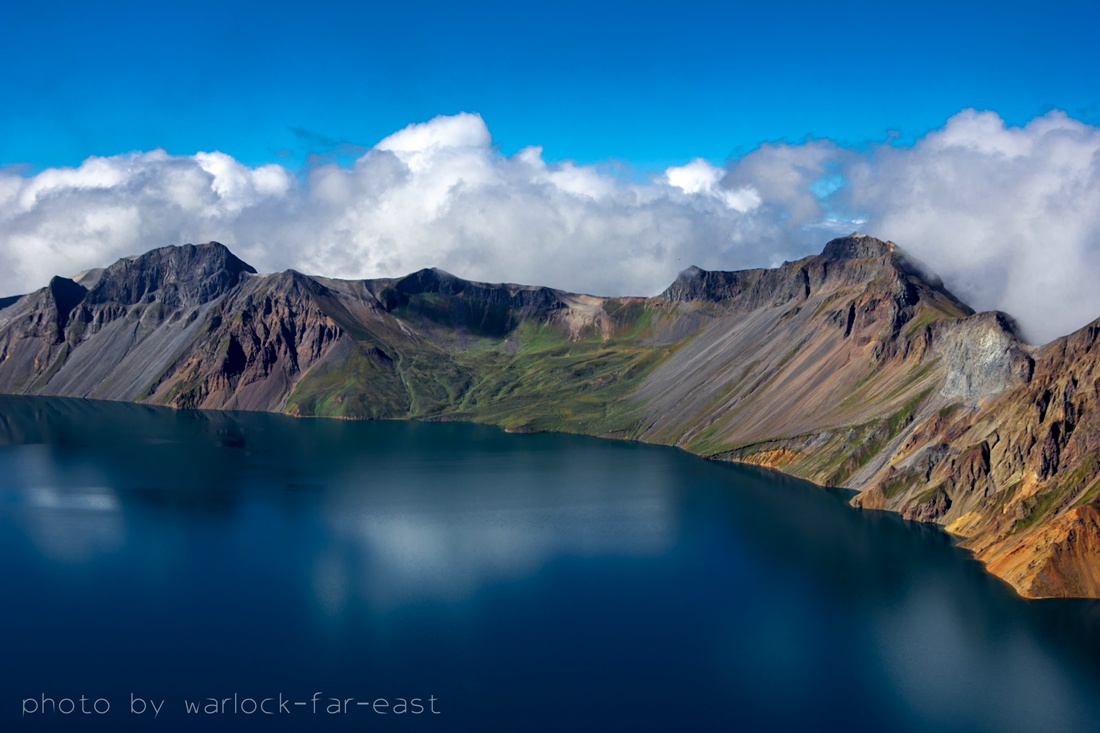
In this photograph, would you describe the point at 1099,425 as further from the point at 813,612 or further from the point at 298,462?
the point at 298,462

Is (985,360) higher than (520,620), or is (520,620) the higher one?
(985,360)

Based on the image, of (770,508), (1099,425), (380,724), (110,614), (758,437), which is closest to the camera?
(380,724)

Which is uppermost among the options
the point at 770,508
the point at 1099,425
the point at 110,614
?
the point at 1099,425

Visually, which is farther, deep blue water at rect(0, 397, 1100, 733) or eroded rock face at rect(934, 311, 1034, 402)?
eroded rock face at rect(934, 311, 1034, 402)

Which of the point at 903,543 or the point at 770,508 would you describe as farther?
the point at 770,508

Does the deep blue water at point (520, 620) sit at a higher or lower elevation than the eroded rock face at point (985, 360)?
lower

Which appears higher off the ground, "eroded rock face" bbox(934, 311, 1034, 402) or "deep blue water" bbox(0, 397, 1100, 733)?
"eroded rock face" bbox(934, 311, 1034, 402)

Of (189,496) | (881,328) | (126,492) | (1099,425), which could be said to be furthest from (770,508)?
(126,492)

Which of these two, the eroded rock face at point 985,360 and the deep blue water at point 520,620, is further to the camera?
the eroded rock face at point 985,360
